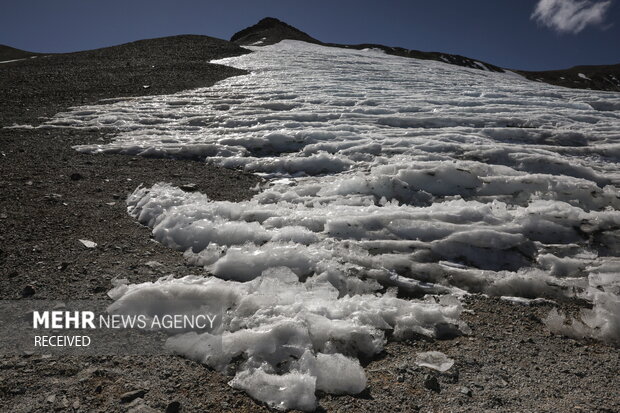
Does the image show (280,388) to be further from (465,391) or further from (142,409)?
(465,391)

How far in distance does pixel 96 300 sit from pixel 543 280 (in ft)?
14.4

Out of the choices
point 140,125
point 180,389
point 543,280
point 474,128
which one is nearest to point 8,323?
point 180,389

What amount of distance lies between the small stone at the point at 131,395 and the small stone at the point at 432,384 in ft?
6.12

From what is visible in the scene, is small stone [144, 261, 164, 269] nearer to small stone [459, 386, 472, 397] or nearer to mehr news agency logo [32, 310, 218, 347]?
mehr news agency logo [32, 310, 218, 347]

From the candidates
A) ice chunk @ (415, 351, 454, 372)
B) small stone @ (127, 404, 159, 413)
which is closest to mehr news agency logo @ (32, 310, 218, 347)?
small stone @ (127, 404, 159, 413)

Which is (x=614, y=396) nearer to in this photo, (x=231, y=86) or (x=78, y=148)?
(x=78, y=148)

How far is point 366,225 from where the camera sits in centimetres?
454

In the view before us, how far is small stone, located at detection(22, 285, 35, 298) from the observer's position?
3109 millimetres

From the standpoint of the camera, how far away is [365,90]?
1527cm

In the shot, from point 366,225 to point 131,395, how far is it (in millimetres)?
3132

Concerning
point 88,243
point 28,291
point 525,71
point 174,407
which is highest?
point 525,71

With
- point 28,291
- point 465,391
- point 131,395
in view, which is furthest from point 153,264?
point 465,391

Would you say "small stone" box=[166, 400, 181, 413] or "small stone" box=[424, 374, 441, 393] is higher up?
"small stone" box=[424, 374, 441, 393]

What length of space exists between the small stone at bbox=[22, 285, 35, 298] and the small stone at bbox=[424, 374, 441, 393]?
3.38m
